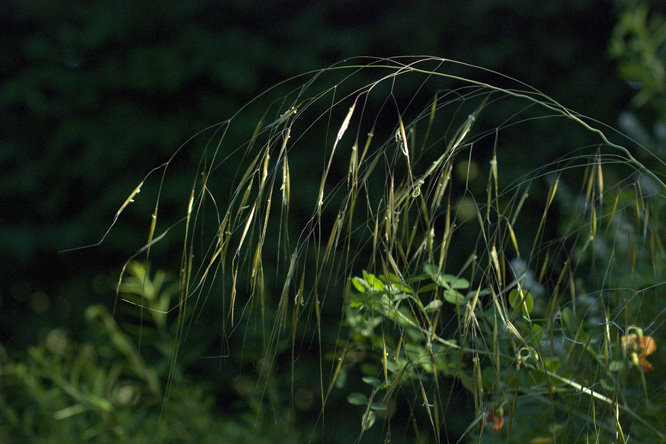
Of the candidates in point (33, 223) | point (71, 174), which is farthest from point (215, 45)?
point (33, 223)

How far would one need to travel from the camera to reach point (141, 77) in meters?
2.62

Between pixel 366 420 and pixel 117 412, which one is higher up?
pixel 366 420

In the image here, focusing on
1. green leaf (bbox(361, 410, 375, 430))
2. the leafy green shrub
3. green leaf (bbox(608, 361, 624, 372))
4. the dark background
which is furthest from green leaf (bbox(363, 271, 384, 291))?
the dark background

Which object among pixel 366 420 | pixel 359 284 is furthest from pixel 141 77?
pixel 366 420

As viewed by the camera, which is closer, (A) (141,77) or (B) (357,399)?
(B) (357,399)

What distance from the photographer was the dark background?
2.56 metres

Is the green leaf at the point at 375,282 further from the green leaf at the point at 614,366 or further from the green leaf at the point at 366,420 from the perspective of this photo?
the green leaf at the point at 614,366

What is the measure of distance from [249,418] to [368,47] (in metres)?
1.44

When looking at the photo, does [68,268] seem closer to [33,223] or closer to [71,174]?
[33,223]

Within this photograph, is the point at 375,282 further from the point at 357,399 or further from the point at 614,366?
the point at 614,366

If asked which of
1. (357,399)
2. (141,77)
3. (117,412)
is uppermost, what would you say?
(357,399)

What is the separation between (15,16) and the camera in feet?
9.26

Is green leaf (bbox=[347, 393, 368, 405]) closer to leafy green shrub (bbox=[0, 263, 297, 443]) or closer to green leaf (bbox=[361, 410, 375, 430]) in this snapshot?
green leaf (bbox=[361, 410, 375, 430])

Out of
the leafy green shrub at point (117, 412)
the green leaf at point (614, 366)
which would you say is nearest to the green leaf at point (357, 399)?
the green leaf at point (614, 366)
